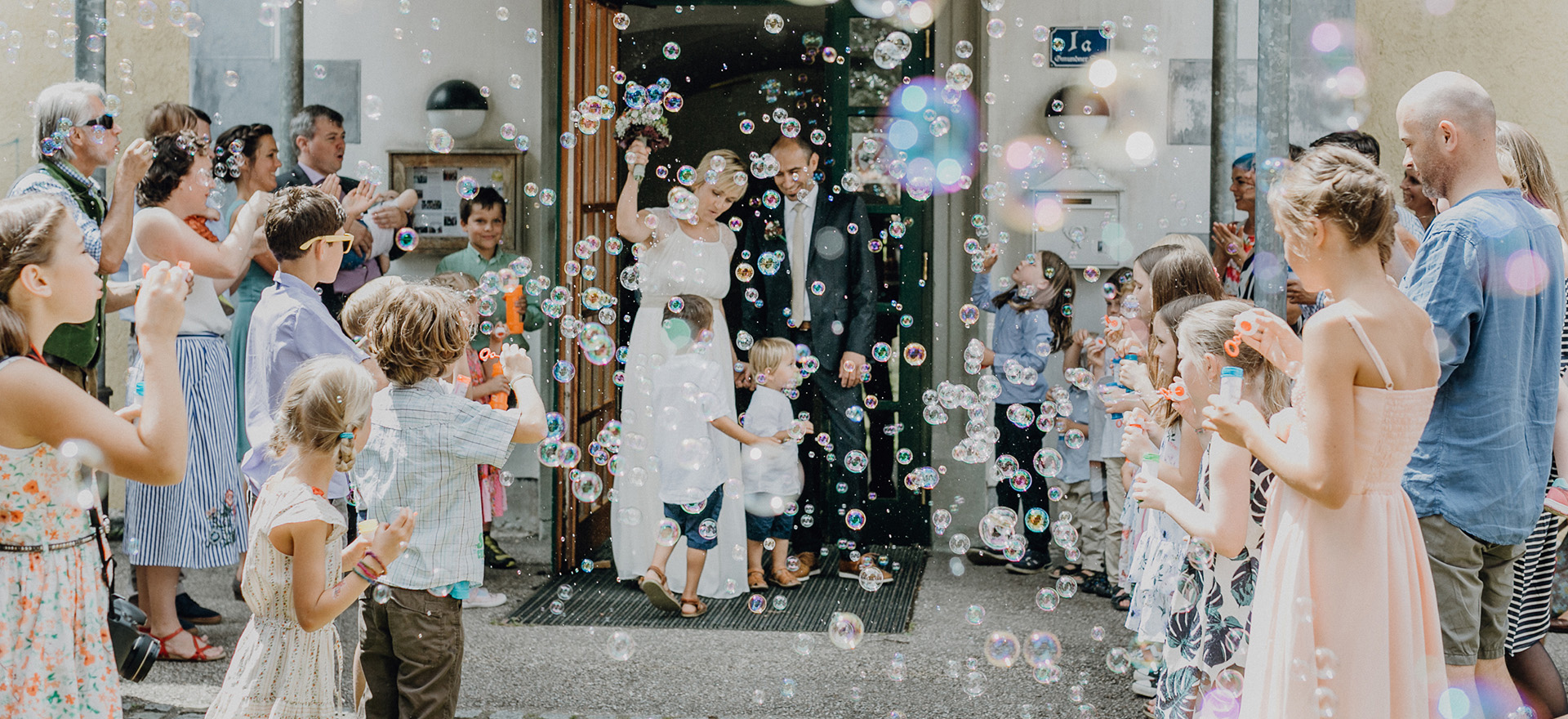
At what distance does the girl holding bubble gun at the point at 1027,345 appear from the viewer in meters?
5.92

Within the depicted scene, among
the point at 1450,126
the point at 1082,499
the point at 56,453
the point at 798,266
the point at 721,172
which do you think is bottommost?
the point at 1082,499

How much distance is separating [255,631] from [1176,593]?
214 cm

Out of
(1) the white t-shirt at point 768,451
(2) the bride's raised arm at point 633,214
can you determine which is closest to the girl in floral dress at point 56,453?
(2) the bride's raised arm at point 633,214

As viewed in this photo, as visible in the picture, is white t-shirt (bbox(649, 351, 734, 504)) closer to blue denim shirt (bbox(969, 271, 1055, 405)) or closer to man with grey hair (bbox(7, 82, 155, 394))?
blue denim shirt (bbox(969, 271, 1055, 405))

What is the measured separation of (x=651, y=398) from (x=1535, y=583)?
11.2 feet

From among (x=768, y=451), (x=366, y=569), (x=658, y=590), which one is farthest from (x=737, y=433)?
(x=366, y=569)

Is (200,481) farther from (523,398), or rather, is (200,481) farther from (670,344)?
(523,398)

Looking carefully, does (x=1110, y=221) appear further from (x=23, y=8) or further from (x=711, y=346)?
(x=23, y=8)

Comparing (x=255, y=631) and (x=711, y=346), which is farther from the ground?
(x=711, y=346)

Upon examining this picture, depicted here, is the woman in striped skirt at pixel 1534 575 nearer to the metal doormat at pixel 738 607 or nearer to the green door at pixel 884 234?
the metal doormat at pixel 738 607

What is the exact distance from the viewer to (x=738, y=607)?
550 cm

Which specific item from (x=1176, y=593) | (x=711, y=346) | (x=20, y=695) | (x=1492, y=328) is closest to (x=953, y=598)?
(x=711, y=346)

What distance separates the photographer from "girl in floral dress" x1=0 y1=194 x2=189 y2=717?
2443 millimetres

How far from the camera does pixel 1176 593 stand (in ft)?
10.5
